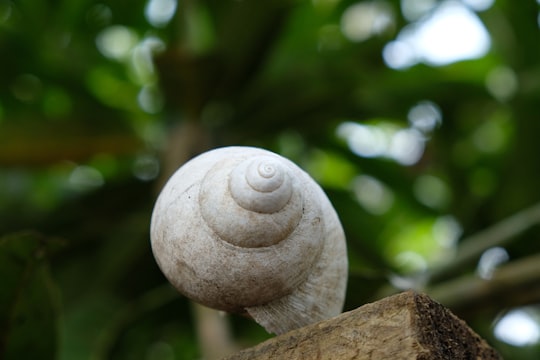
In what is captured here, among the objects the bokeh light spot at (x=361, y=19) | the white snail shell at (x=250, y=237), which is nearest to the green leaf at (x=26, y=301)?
the white snail shell at (x=250, y=237)

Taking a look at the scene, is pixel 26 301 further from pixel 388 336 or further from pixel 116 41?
pixel 116 41

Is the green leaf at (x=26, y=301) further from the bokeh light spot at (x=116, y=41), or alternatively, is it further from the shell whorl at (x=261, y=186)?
the bokeh light spot at (x=116, y=41)

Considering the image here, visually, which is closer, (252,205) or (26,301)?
(252,205)

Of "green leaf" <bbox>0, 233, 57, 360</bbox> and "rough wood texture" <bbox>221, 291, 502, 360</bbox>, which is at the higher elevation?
"rough wood texture" <bbox>221, 291, 502, 360</bbox>

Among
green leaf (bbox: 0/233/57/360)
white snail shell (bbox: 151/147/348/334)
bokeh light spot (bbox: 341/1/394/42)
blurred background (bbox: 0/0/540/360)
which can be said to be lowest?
green leaf (bbox: 0/233/57/360)

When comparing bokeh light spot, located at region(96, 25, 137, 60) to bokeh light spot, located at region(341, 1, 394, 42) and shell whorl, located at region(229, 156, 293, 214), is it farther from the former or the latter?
shell whorl, located at region(229, 156, 293, 214)

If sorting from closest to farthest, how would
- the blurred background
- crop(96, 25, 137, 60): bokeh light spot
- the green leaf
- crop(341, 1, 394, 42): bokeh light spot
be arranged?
1. the green leaf
2. the blurred background
3. crop(341, 1, 394, 42): bokeh light spot
4. crop(96, 25, 137, 60): bokeh light spot

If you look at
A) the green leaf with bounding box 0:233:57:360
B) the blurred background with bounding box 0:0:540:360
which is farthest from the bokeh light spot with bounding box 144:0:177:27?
the green leaf with bounding box 0:233:57:360

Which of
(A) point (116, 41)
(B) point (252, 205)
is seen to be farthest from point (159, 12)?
(B) point (252, 205)
